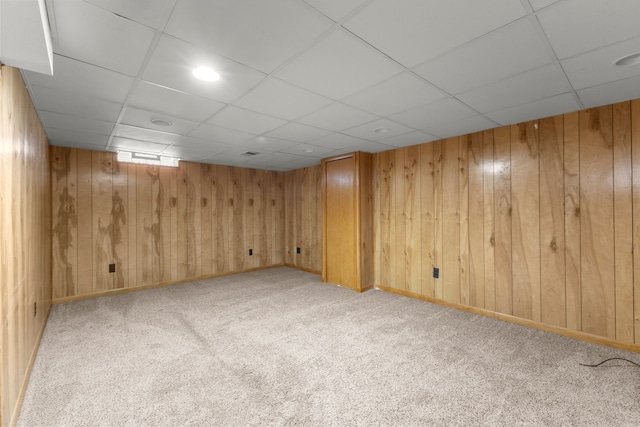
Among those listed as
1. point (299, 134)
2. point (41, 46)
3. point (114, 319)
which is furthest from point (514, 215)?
point (114, 319)

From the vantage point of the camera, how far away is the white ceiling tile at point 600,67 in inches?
61.1

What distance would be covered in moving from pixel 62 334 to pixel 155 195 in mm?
2421

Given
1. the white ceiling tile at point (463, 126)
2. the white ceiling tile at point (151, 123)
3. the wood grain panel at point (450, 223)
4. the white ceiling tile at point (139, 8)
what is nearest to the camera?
the white ceiling tile at point (139, 8)

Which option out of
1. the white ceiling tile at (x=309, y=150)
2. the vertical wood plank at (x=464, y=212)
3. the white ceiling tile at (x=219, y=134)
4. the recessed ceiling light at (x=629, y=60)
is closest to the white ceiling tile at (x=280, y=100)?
the white ceiling tile at (x=219, y=134)

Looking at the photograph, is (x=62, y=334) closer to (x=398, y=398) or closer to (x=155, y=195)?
(x=155, y=195)

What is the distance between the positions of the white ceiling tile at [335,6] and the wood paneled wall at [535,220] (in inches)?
104

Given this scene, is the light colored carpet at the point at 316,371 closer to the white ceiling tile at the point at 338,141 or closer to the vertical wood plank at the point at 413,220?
the vertical wood plank at the point at 413,220

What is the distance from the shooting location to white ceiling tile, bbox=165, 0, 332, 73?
1241mm

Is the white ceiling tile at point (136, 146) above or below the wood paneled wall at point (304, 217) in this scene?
above

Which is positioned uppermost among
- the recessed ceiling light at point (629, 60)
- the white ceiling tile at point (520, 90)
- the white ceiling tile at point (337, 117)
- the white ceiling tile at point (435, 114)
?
the white ceiling tile at point (337, 117)

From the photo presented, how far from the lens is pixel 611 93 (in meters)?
2.15

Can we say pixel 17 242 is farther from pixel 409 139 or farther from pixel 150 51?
pixel 409 139

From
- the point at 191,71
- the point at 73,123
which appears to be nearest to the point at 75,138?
the point at 73,123

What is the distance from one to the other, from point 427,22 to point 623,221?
103 inches
